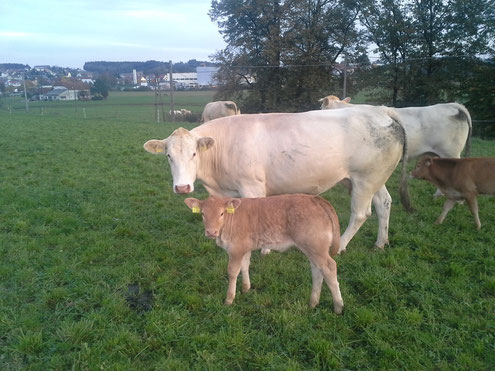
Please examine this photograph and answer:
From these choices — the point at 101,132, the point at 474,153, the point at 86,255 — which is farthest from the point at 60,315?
the point at 101,132

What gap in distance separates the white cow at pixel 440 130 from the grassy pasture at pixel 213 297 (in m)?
1.18

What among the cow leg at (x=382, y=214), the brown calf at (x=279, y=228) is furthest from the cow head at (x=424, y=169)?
the brown calf at (x=279, y=228)

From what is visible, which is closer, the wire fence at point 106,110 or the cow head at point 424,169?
the cow head at point 424,169

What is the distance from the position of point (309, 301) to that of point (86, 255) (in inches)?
118

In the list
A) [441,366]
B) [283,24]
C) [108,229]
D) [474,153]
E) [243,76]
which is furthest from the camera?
[283,24]

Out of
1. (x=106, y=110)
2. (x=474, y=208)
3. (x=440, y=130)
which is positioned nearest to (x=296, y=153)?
(x=474, y=208)

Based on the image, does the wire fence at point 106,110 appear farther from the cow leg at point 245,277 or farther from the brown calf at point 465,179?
the cow leg at point 245,277

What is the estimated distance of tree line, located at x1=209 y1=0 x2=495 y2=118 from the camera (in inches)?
680

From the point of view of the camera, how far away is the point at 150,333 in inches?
134

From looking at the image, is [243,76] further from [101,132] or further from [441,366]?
[441,366]

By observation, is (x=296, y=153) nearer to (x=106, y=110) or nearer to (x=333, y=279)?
(x=333, y=279)

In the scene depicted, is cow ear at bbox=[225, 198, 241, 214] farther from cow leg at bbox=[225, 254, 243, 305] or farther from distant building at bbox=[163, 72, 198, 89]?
distant building at bbox=[163, 72, 198, 89]

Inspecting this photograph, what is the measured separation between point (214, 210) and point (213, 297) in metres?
0.98

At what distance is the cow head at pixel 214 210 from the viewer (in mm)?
3576
